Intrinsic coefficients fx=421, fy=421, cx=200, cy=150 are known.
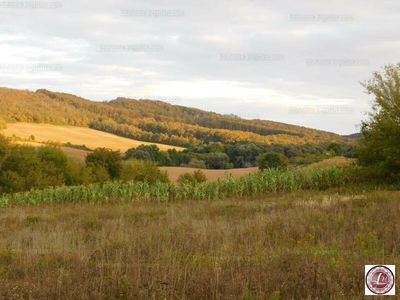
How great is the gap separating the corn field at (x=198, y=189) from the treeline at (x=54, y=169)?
24.7 meters

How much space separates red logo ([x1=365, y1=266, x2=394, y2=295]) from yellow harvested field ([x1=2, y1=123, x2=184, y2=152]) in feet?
371

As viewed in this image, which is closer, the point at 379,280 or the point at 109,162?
the point at 379,280

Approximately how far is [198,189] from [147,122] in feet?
418

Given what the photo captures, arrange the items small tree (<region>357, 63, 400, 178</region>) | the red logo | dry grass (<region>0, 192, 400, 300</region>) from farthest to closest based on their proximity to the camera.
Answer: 1. small tree (<region>357, 63, 400, 178</region>)
2. dry grass (<region>0, 192, 400, 300</region>)
3. the red logo

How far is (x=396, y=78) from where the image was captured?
4259 centimetres

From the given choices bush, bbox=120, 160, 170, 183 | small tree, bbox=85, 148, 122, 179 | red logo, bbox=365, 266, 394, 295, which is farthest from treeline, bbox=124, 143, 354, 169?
red logo, bbox=365, 266, 394, 295

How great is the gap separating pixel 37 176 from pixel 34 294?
5309 cm

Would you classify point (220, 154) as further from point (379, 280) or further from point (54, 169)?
point (379, 280)

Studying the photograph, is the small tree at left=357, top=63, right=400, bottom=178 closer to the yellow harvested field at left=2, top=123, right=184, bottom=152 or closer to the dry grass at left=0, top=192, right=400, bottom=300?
the dry grass at left=0, top=192, right=400, bottom=300

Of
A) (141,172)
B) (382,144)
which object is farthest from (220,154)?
(382,144)

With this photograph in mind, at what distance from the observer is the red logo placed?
521cm

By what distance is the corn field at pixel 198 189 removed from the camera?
82.9 feet

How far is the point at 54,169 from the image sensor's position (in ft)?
198

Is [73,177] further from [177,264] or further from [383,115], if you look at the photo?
[177,264]
